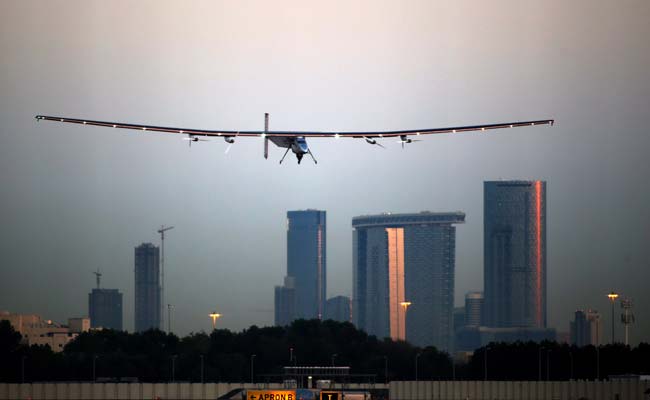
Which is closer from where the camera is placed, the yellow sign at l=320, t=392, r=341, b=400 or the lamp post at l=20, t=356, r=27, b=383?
the yellow sign at l=320, t=392, r=341, b=400

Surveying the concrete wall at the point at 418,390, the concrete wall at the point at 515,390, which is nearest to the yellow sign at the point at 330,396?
the concrete wall at the point at 418,390

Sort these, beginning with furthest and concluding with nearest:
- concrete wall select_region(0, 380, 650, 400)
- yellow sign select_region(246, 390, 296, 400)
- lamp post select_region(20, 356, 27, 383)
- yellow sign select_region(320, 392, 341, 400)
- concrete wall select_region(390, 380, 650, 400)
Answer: lamp post select_region(20, 356, 27, 383) < concrete wall select_region(390, 380, 650, 400) < concrete wall select_region(0, 380, 650, 400) < yellow sign select_region(246, 390, 296, 400) < yellow sign select_region(320, 392, 341, 400)

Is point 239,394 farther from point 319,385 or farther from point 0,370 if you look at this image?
point 0,370

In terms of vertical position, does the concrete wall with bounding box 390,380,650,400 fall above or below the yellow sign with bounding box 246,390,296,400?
below

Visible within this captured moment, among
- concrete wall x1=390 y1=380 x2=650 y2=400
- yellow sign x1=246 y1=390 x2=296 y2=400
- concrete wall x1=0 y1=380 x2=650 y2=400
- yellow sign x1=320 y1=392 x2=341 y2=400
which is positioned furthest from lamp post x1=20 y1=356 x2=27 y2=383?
yellow sign x1=320 y1=392 x2=341 y2=400

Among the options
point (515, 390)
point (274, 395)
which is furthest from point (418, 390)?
point (274, 395)

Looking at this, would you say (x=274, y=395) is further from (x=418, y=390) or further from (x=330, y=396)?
(x=418, y=390)

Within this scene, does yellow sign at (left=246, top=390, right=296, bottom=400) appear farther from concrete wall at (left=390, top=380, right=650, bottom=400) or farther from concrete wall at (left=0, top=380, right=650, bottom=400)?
concrete wall at (left=390, top=380, right=650, bottom=400)

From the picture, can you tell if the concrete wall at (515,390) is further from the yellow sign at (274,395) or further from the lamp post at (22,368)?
the lamp post at (22,368)

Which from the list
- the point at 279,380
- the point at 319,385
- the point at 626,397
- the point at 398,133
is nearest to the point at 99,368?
the point at 279,380
